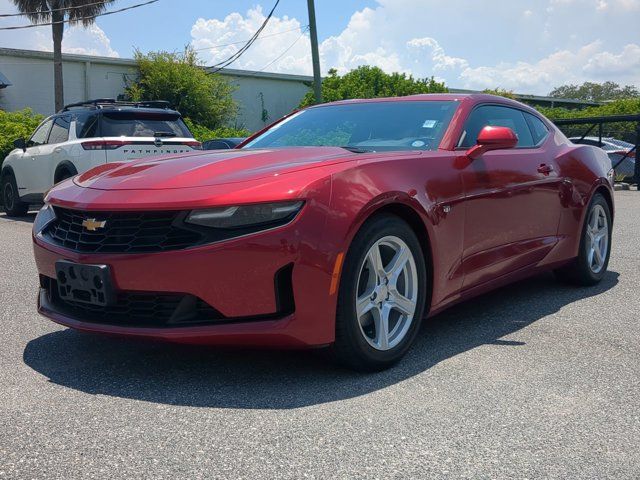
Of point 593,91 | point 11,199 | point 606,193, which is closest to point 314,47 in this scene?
point 11,199

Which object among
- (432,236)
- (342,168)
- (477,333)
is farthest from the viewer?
(477,333)

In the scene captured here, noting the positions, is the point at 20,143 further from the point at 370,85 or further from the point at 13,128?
the point at 370,85

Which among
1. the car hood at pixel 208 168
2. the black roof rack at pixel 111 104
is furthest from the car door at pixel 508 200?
the black roof rack at pixel 111 104

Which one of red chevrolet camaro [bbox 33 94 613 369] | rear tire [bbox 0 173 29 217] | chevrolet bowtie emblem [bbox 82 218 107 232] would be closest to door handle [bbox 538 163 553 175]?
red chevrolet camaro [bbox 33 94 613 369]

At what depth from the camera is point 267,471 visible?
2.58 metres

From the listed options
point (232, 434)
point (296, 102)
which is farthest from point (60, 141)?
point (296, 102)

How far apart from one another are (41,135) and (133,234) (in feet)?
29.2

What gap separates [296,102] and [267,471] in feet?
122

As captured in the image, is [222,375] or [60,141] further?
[60,141]

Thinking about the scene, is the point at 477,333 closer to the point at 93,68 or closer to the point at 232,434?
the point at 232,434

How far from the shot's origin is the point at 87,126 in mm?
10477

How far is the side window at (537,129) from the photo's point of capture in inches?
215

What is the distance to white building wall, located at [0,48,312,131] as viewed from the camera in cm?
2834

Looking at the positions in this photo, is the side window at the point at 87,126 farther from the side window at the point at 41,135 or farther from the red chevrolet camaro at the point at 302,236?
the red chevrolet camaro at the point at 302,236
